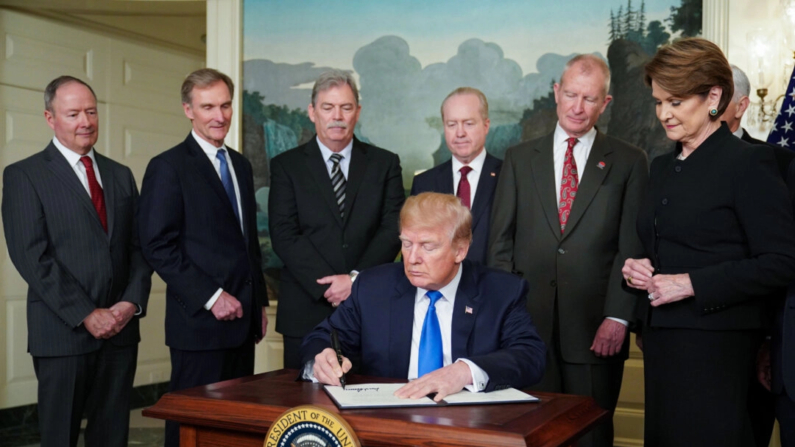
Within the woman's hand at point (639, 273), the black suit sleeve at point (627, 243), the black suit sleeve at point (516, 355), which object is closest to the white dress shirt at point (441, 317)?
the black suit sleeve at point (516, 355)

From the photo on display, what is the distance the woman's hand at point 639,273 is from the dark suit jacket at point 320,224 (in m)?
1.40

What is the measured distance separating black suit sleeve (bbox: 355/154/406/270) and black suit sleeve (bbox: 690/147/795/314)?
1.71 m

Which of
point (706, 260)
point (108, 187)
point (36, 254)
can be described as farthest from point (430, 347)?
point (108, 187)

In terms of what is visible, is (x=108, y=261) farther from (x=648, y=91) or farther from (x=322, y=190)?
(x=648, y=91)

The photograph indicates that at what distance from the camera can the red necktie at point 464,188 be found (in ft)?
13.6

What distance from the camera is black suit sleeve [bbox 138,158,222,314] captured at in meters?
3.81

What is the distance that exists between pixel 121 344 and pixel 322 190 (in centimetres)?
125

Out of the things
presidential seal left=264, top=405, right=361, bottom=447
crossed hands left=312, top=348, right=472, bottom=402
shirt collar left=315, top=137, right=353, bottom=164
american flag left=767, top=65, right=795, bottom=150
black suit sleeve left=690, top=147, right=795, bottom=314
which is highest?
american flag left=767, top=65, right=795, bottom=150

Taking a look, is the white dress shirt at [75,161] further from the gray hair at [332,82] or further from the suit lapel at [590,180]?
the suit lapel at [590,180]

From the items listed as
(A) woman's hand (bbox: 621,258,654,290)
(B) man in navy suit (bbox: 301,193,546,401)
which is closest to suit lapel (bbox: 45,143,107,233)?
(B) man in navy suit (bbox: 301,193,546,401)

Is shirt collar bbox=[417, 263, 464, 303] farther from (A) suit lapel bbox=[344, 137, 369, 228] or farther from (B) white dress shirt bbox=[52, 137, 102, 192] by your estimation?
(B) white dress shirt bbox=[52, 137, 102, 192]

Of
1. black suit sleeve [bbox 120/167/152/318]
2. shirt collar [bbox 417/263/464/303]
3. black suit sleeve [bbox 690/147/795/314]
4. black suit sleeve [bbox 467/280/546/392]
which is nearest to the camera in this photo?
black suit sleeve [bbox 467/280/546/392]

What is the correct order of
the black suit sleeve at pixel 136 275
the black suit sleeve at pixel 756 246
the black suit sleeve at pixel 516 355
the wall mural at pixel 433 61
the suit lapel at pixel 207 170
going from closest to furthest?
the black suit sleeve at pixel 516 355, the black suit sleeve at pixel 756 246, the suit lapel at pixel 207 170, the black suit sleeve at pixel 136 275, the wall mural at pixel 433 61

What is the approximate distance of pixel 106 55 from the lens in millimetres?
7098
